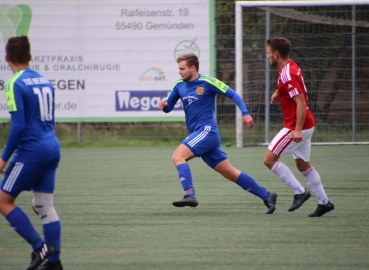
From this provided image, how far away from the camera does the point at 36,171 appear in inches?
206

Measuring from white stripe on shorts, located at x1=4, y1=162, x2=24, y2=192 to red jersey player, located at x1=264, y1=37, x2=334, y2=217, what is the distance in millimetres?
3372

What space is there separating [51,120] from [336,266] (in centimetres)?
235

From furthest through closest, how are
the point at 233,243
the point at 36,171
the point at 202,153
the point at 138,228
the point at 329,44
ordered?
1. the point at 329,44
2. the point at 202,153
3. the point at 138,228
4. the point at 233,243
5. the point at 36,171

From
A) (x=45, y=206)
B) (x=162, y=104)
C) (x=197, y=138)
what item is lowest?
(x=45, y=206)

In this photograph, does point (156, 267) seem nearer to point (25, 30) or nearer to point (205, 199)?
point (205, 199)

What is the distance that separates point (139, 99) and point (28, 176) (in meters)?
11.7

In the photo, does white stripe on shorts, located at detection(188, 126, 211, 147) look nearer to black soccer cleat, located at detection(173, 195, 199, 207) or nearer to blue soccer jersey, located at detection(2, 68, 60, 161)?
black soccer cleat, located at detection(173, 195, 199, 207)

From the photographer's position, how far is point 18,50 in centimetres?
524

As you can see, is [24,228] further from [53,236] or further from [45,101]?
[45,101]

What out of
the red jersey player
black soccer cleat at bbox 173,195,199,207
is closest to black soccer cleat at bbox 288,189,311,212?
the red jersey player

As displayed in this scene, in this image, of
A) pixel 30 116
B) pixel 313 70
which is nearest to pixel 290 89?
pixel 30 116

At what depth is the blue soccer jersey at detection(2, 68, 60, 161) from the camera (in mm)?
5082

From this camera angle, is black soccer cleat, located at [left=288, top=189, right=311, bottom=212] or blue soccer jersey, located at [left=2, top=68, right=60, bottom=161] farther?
black soccer cleat, located at [left=288, top=189, right=311, bottom=212]

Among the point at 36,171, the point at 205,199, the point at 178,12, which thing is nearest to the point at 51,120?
the point at 36,171
